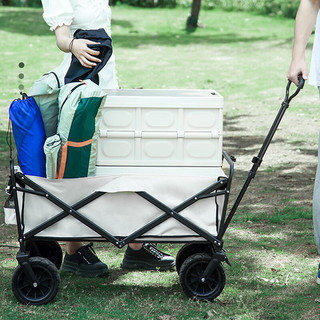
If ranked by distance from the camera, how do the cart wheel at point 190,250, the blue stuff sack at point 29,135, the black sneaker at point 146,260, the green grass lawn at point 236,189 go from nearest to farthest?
the blue stuff sack at point 29,135 < the green grass lawn at point 236,189 < the cart wheel at point 190,250 < the black sneaker at point 146,260

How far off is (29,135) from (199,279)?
1.12 meters

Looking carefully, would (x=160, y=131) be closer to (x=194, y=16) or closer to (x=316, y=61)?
(x=316, y=61)

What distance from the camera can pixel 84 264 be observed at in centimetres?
368

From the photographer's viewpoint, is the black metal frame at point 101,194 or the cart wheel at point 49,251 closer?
the black metal frame at point 101,194

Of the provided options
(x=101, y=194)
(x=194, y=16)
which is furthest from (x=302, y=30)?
(x=194, y=16)

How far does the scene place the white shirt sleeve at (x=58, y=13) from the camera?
328 cm

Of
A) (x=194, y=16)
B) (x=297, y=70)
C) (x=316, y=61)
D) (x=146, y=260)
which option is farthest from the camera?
(x=194, y=16)

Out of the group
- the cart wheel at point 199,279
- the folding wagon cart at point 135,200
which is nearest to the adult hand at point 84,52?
the folding wagon cart at point 135,200

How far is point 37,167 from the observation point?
10.5 ft

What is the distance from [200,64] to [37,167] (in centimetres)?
1066

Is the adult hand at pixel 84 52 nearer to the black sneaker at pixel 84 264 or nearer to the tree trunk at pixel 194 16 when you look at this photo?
the black sneaker at pixel 84 264

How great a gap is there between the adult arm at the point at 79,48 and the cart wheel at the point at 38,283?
102 cm

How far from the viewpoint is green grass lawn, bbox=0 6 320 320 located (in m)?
3.25

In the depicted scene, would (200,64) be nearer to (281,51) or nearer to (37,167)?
(281,51)
